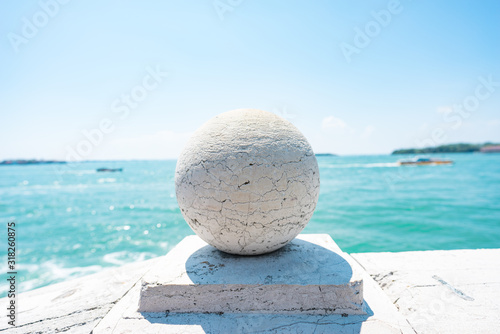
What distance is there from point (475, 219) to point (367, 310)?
14868 mm

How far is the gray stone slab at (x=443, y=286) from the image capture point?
9.77 ft

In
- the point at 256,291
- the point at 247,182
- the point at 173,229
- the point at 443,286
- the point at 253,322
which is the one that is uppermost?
the point at 247,182

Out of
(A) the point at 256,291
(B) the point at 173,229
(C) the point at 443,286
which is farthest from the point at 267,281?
(B) the point at 173,229

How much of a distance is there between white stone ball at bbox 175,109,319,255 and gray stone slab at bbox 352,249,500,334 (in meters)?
1.69

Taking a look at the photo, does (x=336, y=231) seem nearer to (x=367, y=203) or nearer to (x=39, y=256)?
(x=367, y=203)

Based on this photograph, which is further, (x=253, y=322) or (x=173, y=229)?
(x=173, y=229)

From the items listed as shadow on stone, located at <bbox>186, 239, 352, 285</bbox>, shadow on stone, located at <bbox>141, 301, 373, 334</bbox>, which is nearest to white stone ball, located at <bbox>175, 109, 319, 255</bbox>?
shadow on stone, located at <bbox>186, 239, 352, 285</bbox>

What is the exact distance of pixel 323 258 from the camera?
11.4ft

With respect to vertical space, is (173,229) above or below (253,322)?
below

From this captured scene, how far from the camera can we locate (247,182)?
2.92 meters

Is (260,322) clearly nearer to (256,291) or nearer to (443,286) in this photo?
(256,291)

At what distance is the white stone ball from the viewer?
116 inches

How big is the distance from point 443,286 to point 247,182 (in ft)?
10.2

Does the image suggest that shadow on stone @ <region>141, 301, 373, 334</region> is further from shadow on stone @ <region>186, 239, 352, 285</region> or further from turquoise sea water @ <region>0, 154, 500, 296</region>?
turquoise sea water @ <region>0, 154, 500, 296</region>
